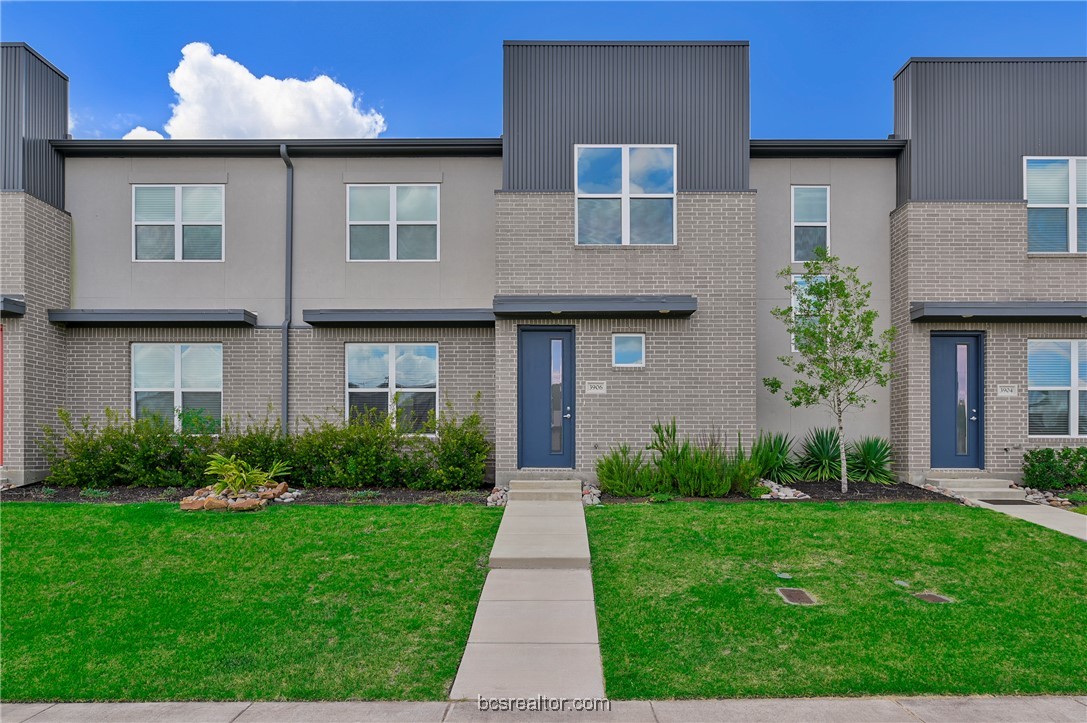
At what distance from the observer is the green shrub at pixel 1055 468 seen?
37.0 ft

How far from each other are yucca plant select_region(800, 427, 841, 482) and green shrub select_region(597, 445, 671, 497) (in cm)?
334

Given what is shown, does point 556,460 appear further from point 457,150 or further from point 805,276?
point 457,150

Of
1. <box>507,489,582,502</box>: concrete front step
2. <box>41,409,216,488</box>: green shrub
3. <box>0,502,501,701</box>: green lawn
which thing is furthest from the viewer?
<box>41,409,216,488</box>: green shrub

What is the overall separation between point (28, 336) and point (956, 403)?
17431 millimetres

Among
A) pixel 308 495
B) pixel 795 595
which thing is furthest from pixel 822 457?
pixel 308 495

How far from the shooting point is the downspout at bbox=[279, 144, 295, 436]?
491 inches

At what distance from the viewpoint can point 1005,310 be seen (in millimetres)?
11523

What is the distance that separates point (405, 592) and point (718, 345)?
722 centimetres

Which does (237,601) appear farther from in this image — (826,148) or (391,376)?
(826,148)

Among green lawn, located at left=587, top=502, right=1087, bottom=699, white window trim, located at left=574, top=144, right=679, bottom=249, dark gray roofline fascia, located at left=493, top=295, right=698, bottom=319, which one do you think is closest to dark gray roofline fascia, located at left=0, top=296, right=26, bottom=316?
dark gray roofline fascia, located at left=493, top=295, right=698, bottom=319

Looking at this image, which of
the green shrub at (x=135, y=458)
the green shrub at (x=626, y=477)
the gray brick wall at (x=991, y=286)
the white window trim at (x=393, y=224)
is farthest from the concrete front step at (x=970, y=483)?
the green shrub at (x=135, y=458)

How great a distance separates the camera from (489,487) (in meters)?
11.7

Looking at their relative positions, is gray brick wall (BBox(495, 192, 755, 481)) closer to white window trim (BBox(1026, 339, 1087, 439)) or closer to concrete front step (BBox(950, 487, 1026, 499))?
concrete front step (BBox(950, 487, 1026, 499))

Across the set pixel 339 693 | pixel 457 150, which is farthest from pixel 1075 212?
pixel 339 693
